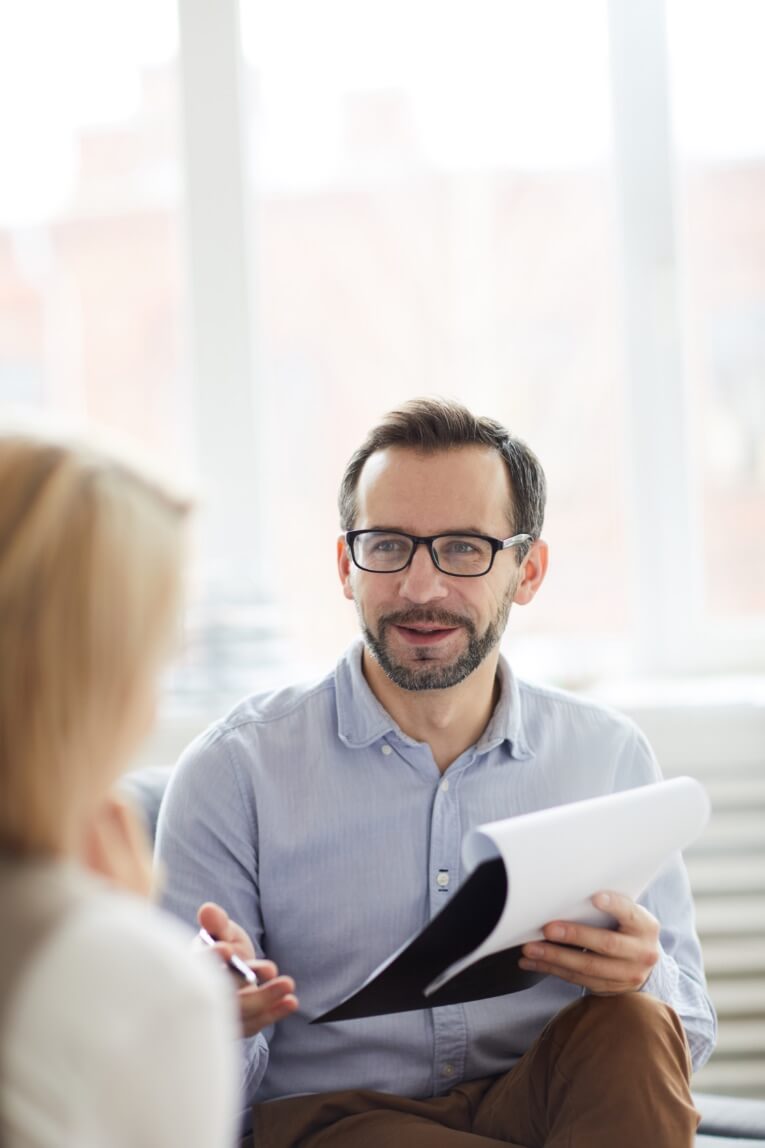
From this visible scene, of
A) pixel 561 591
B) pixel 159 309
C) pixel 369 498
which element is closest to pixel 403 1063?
pixel 369 498

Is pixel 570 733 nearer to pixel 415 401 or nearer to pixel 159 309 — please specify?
pixel 415 401

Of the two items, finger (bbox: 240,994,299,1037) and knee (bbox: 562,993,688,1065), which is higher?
finger (bbox: 240,994,299,1037)

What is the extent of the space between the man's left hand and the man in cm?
3

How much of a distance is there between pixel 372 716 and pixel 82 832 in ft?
2.75

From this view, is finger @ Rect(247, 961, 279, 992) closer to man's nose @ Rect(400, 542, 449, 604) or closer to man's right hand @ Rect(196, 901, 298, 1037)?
man's right hand @ Rect(196, 901, 298, 1037)

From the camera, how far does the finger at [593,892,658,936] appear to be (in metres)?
1.29

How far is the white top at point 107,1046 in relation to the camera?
0.67 metres

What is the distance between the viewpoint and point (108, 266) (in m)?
2.66

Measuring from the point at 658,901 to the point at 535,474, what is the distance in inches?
23.2

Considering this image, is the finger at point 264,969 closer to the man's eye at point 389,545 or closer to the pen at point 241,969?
the pen at point 241,969

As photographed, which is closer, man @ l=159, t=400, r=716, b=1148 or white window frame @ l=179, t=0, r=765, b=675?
man @ l=159, t=400, r=716, b=1148

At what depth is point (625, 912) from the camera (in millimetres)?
1315

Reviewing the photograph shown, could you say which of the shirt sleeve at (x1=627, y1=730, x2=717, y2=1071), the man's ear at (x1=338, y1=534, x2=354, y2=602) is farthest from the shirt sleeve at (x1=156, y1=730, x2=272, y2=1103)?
the shirt sleeve at (x1=627, y1=730, x2=717, y2=1071)

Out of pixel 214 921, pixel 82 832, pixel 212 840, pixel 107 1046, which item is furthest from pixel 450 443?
pixel 107 1046
